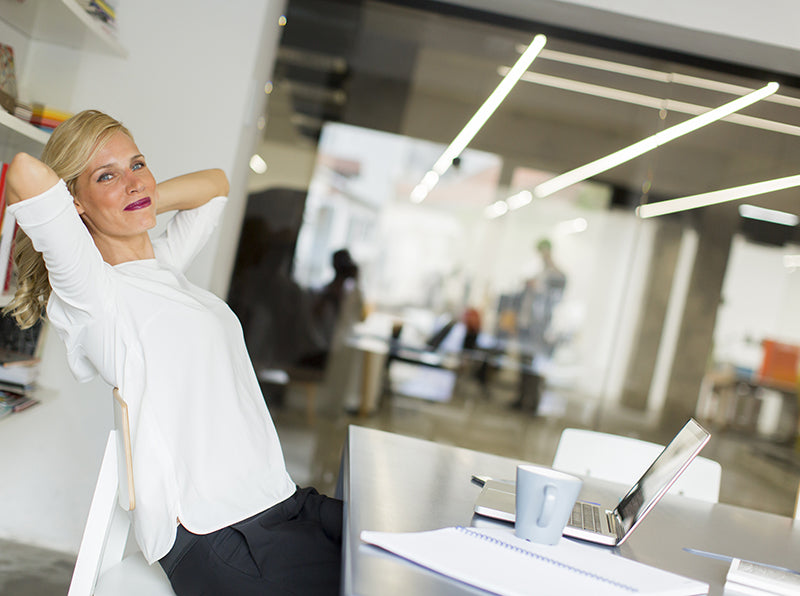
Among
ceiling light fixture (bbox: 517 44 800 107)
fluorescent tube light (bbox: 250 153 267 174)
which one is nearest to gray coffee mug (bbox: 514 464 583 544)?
fluorescent tube light (bbox: 250 153 267 174)

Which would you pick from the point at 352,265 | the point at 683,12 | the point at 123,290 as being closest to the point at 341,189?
the point at 352,265

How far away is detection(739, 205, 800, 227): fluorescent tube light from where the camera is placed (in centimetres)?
325

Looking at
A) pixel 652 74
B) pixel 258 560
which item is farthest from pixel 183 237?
pixel 652 74

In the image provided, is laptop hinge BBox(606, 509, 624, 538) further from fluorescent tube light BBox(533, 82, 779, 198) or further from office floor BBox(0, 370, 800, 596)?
fluorescent tube light BBox(533, 82, 779, 198)

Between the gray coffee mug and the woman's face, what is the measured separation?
3.32ft

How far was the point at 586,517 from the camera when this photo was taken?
4.33ft

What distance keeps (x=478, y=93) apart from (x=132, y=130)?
55.8 inches

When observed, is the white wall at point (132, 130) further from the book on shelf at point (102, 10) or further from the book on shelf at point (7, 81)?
the book on shelf at point (7, 81)

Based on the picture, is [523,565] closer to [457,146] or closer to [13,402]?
[13,402]

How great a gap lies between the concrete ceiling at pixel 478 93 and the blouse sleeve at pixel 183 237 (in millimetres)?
1196

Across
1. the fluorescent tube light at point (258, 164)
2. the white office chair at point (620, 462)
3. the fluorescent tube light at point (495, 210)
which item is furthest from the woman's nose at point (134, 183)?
the fluorescent tube light at point (495, 210)

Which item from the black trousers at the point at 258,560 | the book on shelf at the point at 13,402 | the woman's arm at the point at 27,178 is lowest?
the book on shelf at the point at 13,402

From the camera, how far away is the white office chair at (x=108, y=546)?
129 cm

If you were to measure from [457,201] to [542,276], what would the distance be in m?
0.49
